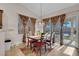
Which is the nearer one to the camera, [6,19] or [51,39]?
[6,19]

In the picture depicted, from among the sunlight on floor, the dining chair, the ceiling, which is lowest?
the sunlight on floor

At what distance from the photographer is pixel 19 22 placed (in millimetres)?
2240

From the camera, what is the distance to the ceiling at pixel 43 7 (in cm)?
220

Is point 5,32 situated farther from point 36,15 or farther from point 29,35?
point 36,15

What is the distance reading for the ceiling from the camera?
2201 mm

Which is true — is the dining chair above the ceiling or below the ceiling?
below

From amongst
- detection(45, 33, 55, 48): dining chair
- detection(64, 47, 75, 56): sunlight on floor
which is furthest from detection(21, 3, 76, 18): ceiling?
detection(64, 47, 75, 56): sunlight on floor

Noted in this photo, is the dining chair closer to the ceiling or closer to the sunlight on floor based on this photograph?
the sunlight on floor

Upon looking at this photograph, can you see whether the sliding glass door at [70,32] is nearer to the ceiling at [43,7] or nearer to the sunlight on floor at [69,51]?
the sunlight on floor at [69,51]

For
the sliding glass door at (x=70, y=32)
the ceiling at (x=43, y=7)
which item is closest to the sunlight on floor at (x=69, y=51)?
the sliding glass door at (x=70, y=32)

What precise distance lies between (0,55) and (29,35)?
77 centimetres

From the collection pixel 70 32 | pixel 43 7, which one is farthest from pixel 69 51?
pixel 43 7

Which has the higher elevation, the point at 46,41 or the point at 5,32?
the point at 5,32

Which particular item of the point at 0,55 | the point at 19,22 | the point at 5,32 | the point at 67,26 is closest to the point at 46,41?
the point at 67,26
